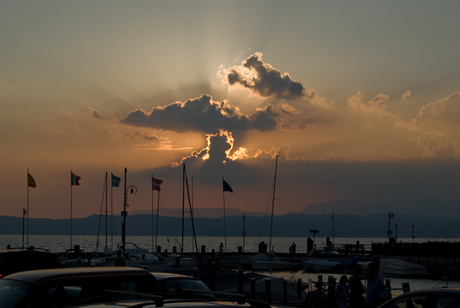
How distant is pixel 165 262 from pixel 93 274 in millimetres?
41833

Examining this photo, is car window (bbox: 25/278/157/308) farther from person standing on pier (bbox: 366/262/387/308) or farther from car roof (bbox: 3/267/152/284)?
person standing on pier (bbox: 366/262/387/308)

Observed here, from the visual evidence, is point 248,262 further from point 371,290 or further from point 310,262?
point 371,290

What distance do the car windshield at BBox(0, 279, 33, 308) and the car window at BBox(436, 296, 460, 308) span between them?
521cm

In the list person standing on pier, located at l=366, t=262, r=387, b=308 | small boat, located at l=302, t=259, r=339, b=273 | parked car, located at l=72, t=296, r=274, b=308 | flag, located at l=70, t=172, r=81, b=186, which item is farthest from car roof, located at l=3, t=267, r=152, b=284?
flag, located at l=70, t=172, r=81, b=186

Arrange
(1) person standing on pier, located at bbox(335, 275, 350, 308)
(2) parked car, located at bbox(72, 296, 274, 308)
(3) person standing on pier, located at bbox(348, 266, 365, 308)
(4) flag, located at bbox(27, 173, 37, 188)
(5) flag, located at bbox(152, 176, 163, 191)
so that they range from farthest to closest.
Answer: (5) flag, located at bbox(152, 176, 163, 191)
(4) flag, located at bbox(27, 173, 37, 188)
(1) person standing on pier, located at bbox(335, 275, 350, 308)
(3) person standing on pier, located at bbox(348, 266, 365, 308)
(2) parked car, located at bbox(72, 296, 274, 308)

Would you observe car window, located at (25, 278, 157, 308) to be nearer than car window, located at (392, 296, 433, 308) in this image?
Yes

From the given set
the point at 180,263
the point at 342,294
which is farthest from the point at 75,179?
the point at 342,294

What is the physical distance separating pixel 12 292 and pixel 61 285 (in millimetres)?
604

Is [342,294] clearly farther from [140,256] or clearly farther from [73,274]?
[140,256]

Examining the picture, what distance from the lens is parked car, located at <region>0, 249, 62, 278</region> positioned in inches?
573

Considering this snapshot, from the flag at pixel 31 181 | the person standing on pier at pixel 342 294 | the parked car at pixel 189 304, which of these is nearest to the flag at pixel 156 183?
the flag at pixel 31 181

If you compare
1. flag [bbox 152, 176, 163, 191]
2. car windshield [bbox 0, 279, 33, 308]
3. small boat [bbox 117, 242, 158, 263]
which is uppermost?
flag [bbox 152, 176, 163, 191]

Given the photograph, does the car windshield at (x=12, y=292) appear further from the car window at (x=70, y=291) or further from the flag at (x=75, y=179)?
the flag at (x=75, y=179)

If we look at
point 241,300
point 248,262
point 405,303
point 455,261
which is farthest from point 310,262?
point 241,300
